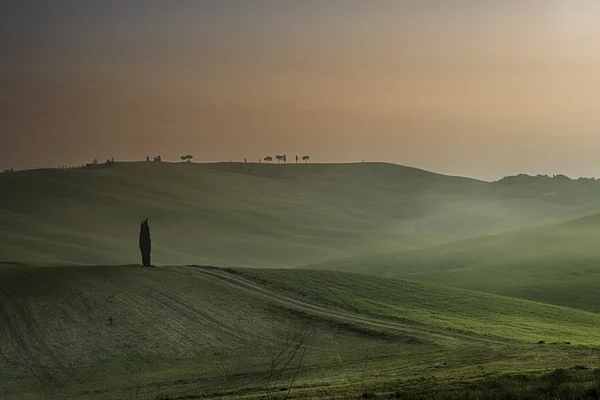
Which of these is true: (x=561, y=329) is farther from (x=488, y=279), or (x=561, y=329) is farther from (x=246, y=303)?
(x=488, y=279)

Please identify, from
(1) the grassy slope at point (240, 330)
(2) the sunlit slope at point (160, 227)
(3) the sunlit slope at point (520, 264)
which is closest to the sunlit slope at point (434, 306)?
(1) the grassy slope at point (240, 330)

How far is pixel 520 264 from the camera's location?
98.7 metres

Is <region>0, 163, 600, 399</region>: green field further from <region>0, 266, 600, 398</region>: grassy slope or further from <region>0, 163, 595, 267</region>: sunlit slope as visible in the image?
<region>0, 163, 595, 267</region>: sunlit slope

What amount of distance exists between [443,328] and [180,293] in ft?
64.3

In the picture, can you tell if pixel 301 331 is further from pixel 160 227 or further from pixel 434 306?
pixel 160 227

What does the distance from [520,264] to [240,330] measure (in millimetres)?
65791

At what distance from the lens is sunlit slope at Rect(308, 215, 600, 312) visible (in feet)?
252

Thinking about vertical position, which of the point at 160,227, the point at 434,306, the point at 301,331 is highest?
the point at 160,227

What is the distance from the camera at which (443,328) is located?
42.6 m

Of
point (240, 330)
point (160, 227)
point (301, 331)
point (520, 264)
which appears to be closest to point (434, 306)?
point (301, 331)

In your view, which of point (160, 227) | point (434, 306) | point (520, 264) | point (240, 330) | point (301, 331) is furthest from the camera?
point (160, 227)

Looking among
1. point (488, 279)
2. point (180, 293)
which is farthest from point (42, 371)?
point (488, 279)

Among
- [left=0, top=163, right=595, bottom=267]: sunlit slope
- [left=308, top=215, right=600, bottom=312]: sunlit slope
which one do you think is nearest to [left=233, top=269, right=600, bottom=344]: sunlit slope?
[left=308, top=215, right=600, bottom=312]: sunlit slope

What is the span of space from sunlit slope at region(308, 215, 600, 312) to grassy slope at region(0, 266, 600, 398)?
18.8 m
